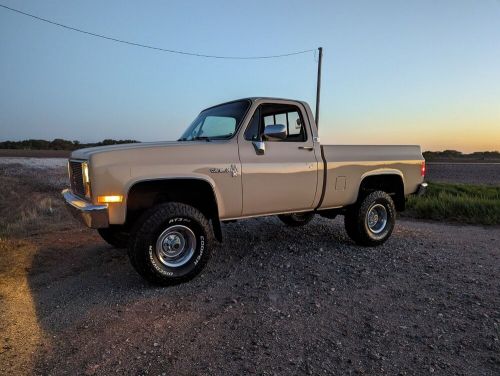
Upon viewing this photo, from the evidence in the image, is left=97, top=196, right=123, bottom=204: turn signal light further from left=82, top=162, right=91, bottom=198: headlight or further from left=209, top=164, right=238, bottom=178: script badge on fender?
left=209, top=164, right=238, bottom=178: script badge on fender

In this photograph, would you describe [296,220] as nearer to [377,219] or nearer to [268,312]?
[377,219]

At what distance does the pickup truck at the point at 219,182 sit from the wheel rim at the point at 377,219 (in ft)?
0.06

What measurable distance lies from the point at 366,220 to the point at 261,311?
3.00 meters

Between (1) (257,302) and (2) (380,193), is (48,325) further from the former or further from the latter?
(2) (380,193)

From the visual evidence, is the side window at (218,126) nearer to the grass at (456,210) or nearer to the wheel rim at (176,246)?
the wheel rim at (176,246)

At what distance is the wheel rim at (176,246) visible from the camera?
4.47m

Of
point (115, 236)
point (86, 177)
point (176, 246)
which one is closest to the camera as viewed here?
point (86, 177)

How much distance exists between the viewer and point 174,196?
16.0ft

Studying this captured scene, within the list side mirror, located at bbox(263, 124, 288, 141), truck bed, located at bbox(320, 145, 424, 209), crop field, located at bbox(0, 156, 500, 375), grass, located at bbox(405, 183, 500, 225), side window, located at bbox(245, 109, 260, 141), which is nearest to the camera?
crop field, located at bbox(0, 156, 500, 375)

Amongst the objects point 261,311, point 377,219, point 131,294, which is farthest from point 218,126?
point 377,219

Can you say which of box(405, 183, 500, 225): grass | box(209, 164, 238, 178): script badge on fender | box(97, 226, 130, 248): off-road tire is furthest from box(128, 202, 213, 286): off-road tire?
box(405, 183, 500, 225): grass

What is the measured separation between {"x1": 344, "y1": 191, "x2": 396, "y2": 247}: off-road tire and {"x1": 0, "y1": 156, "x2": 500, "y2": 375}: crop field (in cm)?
21

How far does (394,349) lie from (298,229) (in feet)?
14.5

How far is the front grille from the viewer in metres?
4.52
